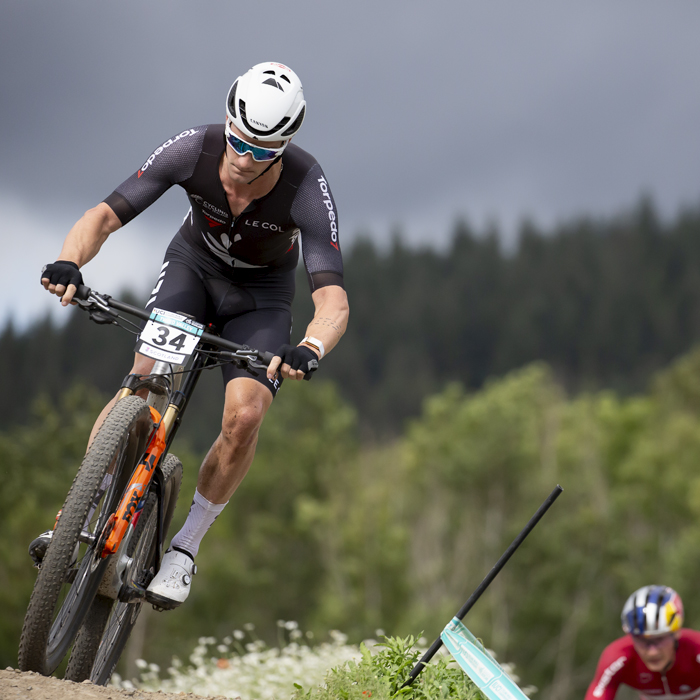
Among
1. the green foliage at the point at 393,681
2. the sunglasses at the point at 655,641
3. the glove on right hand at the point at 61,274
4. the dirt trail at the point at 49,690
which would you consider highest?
the glove on right hand at the point at 61,274

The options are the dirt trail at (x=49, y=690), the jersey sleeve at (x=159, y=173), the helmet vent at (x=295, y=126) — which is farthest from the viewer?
the jersey sleeve at (x=159, y=173)

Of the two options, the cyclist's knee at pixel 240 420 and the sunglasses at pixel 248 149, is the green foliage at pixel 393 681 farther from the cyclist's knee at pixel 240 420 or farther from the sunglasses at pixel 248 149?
the sunglasses at pixel 248 149

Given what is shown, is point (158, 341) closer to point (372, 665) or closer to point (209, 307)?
point (209, 307)

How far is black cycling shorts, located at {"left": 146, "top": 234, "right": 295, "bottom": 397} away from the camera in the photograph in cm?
529

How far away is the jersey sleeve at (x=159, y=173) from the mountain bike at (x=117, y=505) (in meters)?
0.79

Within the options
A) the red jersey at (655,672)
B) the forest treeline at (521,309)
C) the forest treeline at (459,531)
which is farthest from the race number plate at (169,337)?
the forest treeline at (521,309)

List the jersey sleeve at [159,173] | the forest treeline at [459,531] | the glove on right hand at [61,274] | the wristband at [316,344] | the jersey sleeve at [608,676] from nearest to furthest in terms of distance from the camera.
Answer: the glove on right hand at [61,274], the wristband at [316,344], the jersey sleeve at [159,173], the jersey sleeve at [608,676], the forest treeline at [459,531]

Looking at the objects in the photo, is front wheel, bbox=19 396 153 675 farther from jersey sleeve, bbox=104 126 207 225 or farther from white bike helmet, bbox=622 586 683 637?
white bike helmet, bbox=622 586 683 637

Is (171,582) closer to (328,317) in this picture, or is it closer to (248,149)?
(328,317)

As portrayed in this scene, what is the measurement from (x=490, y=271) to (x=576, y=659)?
2738 inches

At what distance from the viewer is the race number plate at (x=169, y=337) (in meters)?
4.61

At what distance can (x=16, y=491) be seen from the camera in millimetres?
27516

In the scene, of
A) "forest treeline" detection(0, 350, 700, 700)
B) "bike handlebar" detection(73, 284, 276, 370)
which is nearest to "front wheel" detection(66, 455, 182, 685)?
"bike handlebar" detection(73, 284, 276, 370)

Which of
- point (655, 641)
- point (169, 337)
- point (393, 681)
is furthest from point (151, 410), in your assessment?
point (655, 641)
